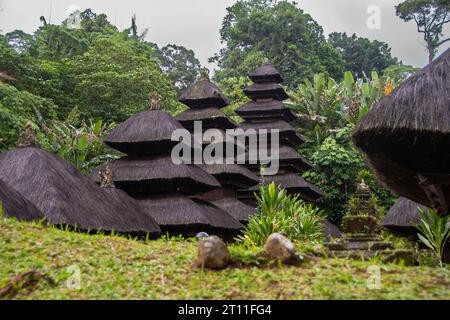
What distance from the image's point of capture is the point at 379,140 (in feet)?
26.8

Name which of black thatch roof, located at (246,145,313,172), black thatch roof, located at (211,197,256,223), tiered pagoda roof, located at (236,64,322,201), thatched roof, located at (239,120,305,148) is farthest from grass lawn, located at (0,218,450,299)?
thatched roof, located at (239,120,305,148)

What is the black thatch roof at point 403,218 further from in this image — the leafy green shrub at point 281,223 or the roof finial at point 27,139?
the roof finial at point 27,139

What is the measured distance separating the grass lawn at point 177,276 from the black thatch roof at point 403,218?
8.99 m

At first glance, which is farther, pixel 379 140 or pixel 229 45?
pixel 229 45

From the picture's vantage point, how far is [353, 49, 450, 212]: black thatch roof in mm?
7488

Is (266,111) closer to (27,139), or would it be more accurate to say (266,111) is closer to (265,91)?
(265,91)

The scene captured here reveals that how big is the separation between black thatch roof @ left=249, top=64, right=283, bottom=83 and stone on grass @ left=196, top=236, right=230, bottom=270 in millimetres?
20853

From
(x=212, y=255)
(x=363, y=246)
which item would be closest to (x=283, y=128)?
(x=363, y=246)

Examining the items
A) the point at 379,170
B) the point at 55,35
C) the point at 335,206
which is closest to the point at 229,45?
the point at 55,35

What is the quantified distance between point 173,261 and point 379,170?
14.5 ft
